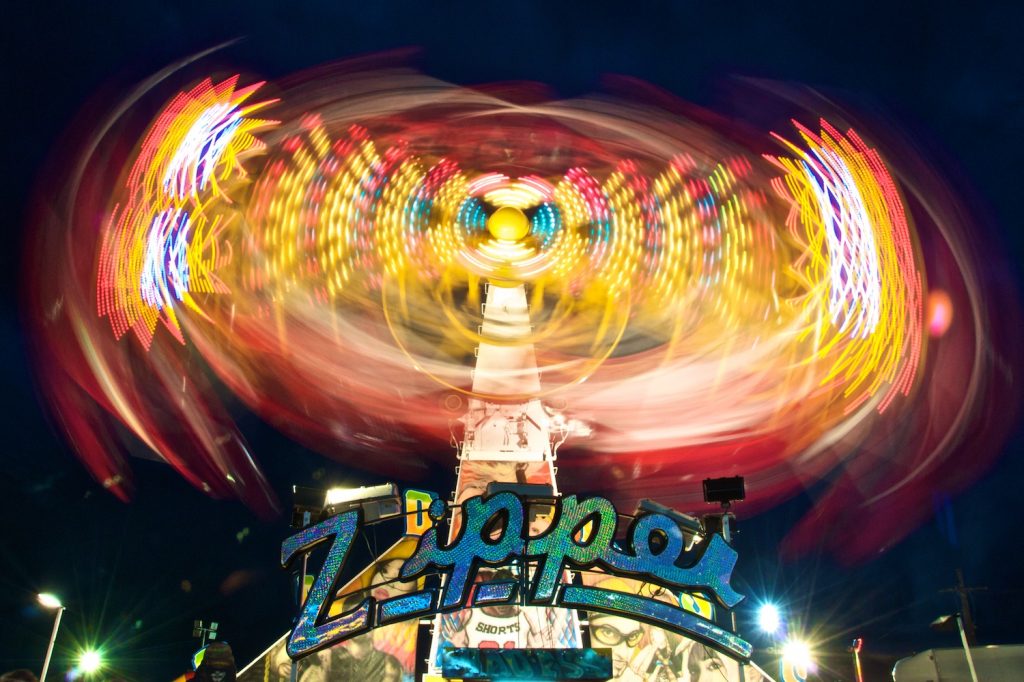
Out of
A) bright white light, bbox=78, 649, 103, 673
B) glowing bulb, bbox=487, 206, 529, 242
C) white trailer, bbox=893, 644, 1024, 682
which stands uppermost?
glowing bulb, bbox=487, 206, 529, 242

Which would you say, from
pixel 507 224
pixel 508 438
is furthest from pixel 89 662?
pixel 507 224

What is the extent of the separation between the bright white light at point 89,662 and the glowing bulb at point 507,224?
31.1m

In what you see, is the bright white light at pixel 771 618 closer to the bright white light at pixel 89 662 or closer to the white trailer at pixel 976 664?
the white trailer at pixel 976 664

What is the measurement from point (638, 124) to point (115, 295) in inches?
748

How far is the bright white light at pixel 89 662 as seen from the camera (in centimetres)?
3823

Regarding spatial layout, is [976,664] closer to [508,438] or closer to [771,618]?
[771,618]

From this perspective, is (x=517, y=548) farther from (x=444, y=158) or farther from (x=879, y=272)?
(x=444, y=158)

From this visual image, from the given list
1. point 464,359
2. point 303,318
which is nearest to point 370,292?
point 303,318

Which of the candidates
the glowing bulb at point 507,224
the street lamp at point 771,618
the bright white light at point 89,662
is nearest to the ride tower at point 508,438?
the glowing bulb at point 507,224

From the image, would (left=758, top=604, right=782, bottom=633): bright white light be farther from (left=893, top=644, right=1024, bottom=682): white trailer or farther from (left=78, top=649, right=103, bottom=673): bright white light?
(left=78, top=649, right=103, bottom=673): bright white light

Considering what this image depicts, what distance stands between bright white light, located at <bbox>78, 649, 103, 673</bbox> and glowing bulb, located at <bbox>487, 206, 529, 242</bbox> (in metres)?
31.1

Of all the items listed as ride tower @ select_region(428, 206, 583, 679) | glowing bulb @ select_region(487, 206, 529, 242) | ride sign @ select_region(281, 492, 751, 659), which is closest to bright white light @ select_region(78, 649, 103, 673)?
ride tower @ select_region(428, 206, 583, 679)

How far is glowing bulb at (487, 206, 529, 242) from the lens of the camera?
30391mm

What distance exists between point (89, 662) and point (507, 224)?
105 feet
